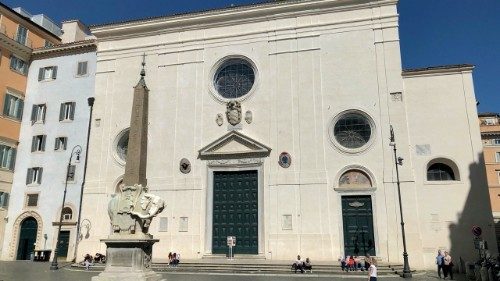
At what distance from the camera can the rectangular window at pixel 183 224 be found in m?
25.4

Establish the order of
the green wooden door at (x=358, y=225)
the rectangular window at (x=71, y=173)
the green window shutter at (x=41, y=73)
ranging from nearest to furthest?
1. the green wooden door at (x=358, y=225)
2. the rectangular window at (x=71, y=173)
3. the green window shutter at (x=41, y=73)

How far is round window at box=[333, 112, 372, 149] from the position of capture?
24.5 meters

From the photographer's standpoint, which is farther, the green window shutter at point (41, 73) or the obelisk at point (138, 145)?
the green window shutter at point (41, 73)

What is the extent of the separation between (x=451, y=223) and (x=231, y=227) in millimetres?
11840

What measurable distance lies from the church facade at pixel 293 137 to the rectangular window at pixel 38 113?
4.54 metres

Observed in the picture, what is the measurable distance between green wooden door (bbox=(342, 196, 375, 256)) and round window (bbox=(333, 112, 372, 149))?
3.12 m

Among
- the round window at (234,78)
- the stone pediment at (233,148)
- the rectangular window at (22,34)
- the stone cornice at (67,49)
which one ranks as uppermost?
the rectangular window at (22,34)

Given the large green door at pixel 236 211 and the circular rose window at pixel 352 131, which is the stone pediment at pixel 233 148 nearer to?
the large green door at pixel 236 211

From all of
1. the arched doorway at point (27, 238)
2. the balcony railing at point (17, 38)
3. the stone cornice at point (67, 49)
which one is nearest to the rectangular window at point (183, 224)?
the arched doorway at point (27, 238)

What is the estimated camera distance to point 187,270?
21734mm

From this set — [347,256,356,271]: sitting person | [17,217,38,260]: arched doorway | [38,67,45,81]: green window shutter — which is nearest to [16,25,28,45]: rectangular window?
[38,67,45,81]: green window shutter


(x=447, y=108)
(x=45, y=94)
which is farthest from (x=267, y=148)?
(x=45, y=94)

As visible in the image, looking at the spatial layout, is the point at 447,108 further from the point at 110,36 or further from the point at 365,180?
the point at 110,36

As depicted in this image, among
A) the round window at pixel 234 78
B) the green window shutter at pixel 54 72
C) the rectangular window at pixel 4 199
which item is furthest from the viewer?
the green window shutter at pixel 54 72
